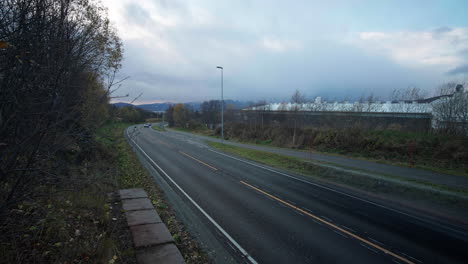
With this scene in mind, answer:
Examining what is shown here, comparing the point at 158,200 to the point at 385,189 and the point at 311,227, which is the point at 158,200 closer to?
the point at 311,227

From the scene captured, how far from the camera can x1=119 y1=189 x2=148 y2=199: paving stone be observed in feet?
26.6

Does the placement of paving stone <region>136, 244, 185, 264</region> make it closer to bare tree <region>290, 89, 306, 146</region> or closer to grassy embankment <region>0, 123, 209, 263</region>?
grassy embankment <region>0, 123, 209, 263</region>

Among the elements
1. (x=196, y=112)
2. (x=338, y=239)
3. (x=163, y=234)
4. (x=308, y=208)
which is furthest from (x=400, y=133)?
(x=196, y=112)

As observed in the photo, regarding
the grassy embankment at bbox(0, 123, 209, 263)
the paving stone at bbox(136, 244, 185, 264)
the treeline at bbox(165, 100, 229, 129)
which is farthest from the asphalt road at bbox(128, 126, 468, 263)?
the treeline at bbox(165, 100, 229, 129)

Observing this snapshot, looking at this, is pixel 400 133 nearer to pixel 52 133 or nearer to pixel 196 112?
pixel 52 133

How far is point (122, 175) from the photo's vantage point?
36.4 ft

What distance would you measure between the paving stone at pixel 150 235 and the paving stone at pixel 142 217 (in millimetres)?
235

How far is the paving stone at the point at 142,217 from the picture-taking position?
608 cm

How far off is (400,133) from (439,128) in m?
2.80

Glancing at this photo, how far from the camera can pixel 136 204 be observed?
291 inches

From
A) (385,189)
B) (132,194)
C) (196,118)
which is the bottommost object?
(385,189)

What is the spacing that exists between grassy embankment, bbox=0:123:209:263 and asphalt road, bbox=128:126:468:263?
129 centimetres

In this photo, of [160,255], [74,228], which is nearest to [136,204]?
[74,228]

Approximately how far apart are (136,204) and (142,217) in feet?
3.88
